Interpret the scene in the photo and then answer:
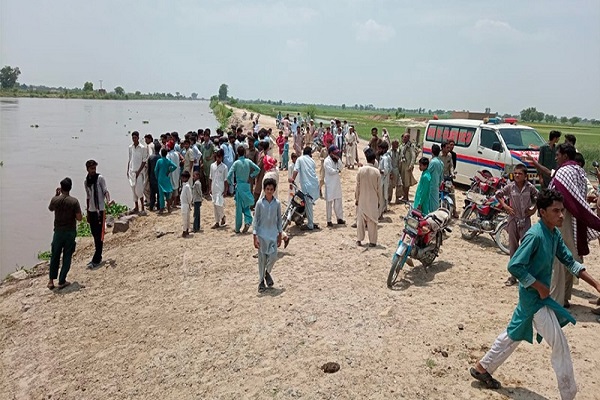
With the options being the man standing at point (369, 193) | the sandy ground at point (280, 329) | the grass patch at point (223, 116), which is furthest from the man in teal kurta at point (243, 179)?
the grass patch at point (223, 116)

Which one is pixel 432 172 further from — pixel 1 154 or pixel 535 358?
pixel 1 154

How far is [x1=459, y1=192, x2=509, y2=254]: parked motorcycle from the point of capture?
305 inches

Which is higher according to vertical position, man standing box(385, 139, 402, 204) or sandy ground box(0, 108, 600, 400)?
man standing box(385, 139, 402, 204)

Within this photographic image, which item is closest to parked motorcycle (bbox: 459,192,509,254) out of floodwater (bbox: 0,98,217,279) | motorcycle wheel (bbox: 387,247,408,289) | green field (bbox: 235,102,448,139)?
motorcycle wheel (bbox: 387,247,408,289)

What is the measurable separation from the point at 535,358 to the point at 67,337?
539 centimetres

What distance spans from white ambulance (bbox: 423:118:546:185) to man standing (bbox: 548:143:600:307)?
5662mm

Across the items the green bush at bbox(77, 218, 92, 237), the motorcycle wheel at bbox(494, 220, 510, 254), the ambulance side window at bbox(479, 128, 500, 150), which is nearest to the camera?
the motorcycle wheel at bbox(494, 220, 510, 254)

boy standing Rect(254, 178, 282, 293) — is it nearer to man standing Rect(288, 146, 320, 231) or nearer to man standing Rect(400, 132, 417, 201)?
man standing Rect(288, 146, 320, 231)

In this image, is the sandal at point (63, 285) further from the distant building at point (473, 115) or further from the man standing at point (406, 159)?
the distant building at point (473, 115)

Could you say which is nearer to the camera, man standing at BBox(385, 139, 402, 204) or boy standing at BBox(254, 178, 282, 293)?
boy standing at BBox(254, 178, 282, 293)

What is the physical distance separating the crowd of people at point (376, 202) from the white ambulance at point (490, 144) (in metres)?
2.06

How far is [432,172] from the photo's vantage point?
7.89 metres

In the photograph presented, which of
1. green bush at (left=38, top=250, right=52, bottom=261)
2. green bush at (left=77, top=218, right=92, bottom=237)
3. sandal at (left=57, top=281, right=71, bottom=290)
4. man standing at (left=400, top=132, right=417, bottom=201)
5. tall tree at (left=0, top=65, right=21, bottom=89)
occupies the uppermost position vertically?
tall tree at (left=0, top=65, right=21, bottom=89)

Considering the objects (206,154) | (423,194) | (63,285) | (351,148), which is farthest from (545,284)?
(351,148)
